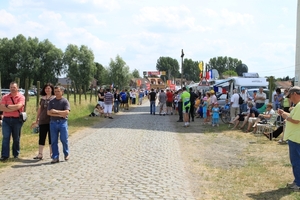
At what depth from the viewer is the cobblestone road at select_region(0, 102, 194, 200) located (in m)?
7.06

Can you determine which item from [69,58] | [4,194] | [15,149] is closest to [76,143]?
[15,149]

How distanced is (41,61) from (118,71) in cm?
2369

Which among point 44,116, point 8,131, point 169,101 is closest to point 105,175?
point 44,116

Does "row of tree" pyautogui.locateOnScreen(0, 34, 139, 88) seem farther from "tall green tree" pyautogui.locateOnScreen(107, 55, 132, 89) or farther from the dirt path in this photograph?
the dirt path

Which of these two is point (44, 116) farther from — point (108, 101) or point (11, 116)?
point (108, 101)

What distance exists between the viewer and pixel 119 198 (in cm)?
675

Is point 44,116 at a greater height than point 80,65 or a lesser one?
lesser

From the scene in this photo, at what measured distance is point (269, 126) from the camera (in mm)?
15023

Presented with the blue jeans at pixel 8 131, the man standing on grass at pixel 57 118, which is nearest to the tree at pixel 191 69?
the blue jeans at pixel 8 131

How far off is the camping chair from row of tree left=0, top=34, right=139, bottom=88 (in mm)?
60601

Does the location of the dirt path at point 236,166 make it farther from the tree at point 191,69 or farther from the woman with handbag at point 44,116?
the tree at point 191,69

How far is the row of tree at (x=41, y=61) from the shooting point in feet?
253

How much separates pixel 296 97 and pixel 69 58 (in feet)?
265

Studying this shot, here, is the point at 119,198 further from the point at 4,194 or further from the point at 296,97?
the point at 296,97
